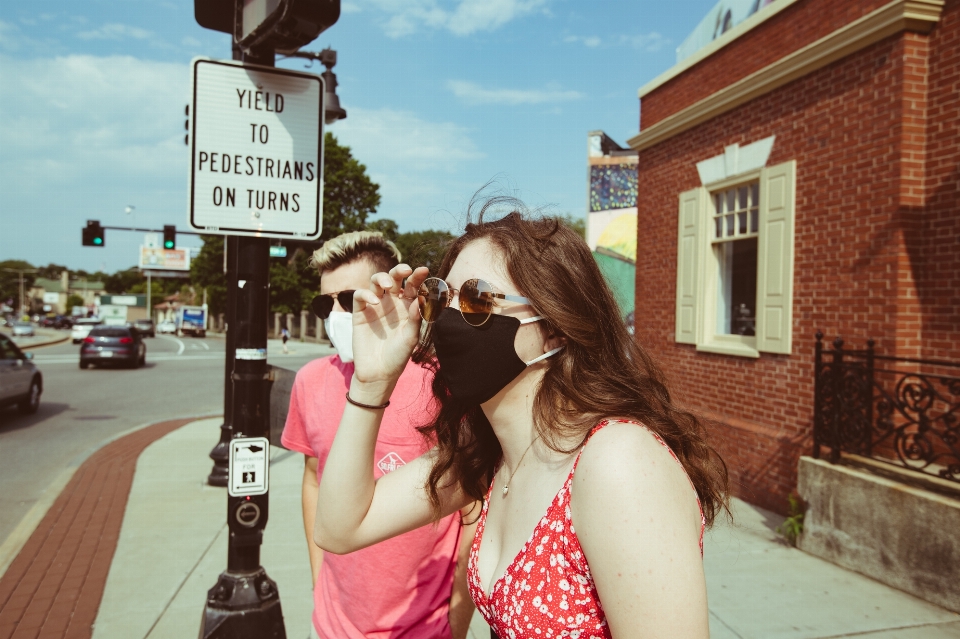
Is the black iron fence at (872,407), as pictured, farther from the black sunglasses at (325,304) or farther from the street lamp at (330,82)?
the street lamp at (330,82)

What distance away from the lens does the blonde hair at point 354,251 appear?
2.94 meters

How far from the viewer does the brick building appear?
579 centimetres

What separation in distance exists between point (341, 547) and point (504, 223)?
94 cm

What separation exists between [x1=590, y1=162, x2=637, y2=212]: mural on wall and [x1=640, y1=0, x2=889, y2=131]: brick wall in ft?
37.5

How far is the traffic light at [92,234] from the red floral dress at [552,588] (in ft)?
83.5

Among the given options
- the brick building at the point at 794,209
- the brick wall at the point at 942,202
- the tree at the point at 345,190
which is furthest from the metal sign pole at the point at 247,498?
the tree at the point at 345,190

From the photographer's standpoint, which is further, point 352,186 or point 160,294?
point 160,294

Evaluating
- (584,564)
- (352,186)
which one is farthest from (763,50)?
(352,186)

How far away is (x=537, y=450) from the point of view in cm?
166

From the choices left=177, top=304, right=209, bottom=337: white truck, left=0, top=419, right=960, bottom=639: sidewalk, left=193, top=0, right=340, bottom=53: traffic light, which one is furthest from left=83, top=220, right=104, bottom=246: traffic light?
left=177, top=304, right=209, bottom=337: white truck

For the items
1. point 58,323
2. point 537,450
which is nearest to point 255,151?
point 537,450

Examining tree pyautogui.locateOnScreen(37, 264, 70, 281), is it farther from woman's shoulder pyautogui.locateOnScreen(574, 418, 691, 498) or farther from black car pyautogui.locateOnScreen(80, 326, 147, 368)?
woman's shoulder pyautogui.locateOnScreen(574, 418, 691, 498)

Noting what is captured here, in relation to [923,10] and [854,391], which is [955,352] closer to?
[854,391]

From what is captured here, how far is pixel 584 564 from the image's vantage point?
4.50ft
